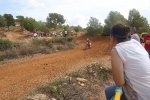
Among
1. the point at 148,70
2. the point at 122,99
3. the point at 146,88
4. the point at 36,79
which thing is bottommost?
the point at 36,79

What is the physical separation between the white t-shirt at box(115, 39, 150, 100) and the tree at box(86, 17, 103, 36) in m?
27.3

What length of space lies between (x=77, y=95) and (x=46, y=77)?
2.20 m

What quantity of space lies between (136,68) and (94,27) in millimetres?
28149

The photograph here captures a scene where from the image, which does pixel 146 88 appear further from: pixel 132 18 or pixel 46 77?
pixel 132 18

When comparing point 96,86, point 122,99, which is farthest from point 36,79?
point 122,99

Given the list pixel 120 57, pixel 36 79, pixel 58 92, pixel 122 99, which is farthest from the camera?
pixel 36 79

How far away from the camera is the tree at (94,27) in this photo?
2908cm

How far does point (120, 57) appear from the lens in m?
2.03

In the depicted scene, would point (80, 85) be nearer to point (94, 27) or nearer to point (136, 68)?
point (136, 68)

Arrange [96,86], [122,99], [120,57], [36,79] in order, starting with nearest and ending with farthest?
[120,57]
[122,99]
[96,86]
[36,79]

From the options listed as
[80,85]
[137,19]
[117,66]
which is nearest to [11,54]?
[80,85]

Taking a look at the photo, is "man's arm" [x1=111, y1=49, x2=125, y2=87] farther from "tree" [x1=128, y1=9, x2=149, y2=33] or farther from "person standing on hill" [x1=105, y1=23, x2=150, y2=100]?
"tree" [x1=128, y1=9, x2=149, y2=33]

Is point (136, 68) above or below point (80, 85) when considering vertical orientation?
above

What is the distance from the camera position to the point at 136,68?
6.72 feet
